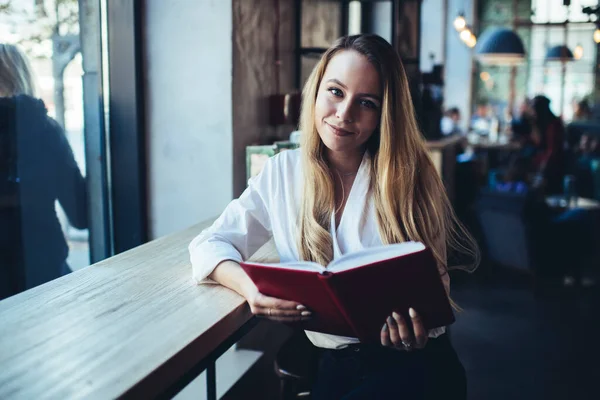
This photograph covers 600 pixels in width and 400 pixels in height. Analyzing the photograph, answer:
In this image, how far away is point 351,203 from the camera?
1637mm

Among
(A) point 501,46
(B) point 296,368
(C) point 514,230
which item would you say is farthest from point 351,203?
(A) point 501,46

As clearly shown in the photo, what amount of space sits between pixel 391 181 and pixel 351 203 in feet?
0.41

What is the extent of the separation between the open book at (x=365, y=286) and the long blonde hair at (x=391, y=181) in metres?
0.28

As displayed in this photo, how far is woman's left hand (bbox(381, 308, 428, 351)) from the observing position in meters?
1.30

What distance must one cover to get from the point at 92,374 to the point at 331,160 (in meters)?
0.97

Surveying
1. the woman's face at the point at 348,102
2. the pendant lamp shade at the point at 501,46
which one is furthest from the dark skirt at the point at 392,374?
the pendant lamp shade at the point at 501,46

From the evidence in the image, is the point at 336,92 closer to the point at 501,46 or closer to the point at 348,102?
the point at 348,102

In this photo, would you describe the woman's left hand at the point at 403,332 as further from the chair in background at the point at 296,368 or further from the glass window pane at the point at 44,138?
the glass window pane at the point at 44,138

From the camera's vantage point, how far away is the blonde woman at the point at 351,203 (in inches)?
60.1

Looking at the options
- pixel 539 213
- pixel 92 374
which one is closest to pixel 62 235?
pixel 92 374

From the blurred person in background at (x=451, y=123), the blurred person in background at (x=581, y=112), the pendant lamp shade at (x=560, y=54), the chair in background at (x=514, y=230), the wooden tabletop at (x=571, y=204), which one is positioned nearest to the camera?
the chair in background at (x=514, y=230)

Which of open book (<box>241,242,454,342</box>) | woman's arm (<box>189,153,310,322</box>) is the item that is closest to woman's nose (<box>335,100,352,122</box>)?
woman's arm (<box>189,153,310,322</box>)

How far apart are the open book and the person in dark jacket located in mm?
1074

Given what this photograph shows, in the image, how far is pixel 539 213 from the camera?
4293mm
